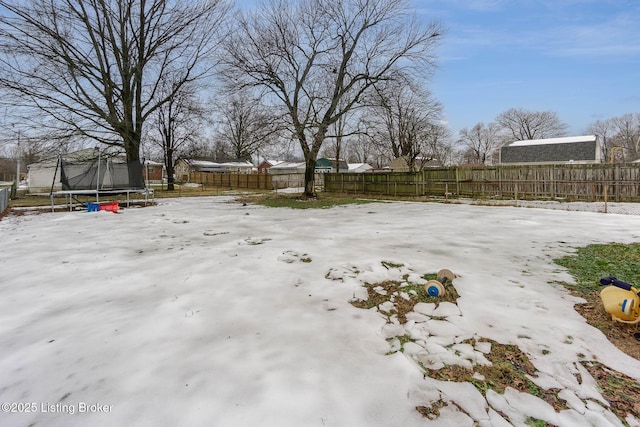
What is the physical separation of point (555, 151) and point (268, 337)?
36.6 metres

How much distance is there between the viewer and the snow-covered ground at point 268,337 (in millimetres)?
1822

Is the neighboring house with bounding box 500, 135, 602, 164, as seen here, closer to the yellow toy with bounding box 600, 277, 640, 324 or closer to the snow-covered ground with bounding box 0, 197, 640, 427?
the snow-covered ground with bounding box 0, 197, 640, 427

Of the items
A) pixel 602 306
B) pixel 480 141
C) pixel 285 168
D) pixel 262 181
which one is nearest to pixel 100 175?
pixel 602 306

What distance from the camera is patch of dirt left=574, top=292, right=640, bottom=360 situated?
247 centimetres

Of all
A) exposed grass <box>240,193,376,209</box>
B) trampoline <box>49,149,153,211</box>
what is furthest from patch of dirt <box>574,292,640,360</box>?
trampoline <box>49,149,153,211</box>

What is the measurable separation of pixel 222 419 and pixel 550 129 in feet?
221

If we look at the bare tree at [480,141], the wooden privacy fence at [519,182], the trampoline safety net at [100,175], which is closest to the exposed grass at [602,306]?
the wooden privacy fence at [519,182]

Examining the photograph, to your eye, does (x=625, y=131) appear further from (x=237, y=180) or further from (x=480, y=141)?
(x=237, y=180)

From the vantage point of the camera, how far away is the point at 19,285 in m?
3.82

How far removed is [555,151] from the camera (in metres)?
30.0

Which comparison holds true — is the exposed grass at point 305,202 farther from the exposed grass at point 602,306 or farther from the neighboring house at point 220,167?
the neighboring house at point 220,167

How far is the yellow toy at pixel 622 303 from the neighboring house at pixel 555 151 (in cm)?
3292

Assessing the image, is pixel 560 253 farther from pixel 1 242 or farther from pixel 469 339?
pixel 1 242

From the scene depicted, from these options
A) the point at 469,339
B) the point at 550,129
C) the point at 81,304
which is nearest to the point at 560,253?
the point at 469,339
